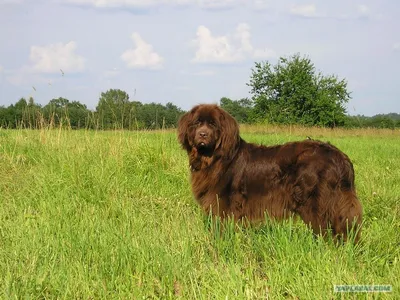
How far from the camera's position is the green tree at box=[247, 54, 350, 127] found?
4106cm

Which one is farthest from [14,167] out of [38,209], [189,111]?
[189,111]

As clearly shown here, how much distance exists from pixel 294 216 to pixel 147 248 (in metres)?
1.72

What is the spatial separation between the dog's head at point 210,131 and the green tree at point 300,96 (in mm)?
35986

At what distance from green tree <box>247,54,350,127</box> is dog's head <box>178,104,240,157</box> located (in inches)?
1417

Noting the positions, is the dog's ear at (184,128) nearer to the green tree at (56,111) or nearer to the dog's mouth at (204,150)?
the dog's mouth at (204,150)

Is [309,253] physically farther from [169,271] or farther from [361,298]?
[169,271]

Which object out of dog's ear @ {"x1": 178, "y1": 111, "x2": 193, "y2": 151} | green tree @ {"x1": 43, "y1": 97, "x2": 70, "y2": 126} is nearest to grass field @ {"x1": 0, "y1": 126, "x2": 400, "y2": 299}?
dog's ear @ {"x1": 178, "y1": 111, "x2": 193, "y2": 151}

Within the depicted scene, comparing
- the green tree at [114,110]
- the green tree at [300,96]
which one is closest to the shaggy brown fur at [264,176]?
the green tree at [114,110]

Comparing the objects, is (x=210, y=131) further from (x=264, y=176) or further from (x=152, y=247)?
(x=152, y=247)

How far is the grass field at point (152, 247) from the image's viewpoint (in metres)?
2.94

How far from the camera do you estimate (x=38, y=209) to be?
16.8 feet

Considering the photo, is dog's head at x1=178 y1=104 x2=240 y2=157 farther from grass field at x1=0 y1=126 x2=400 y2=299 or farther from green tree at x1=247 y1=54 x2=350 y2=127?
green tree at x1=247 y1=54 x2=350 y2=127

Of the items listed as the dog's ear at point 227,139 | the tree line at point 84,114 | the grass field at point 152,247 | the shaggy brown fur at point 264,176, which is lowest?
the grass field at point 152,247

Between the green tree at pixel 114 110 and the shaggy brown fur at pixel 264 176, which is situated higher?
the green tree at pixel 114 110
